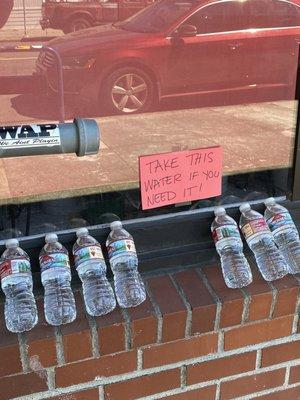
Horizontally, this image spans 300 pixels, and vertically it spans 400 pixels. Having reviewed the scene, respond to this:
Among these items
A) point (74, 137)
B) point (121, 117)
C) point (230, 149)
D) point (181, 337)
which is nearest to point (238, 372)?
point (181, 337)

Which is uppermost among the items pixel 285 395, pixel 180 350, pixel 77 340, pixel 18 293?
pixel 18 293

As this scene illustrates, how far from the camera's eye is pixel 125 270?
173cm

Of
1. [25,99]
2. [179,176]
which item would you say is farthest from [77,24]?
[179,176]

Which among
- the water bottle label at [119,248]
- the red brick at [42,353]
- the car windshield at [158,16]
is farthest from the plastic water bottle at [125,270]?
the car windshield at [158,16]

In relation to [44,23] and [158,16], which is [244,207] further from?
[44,23]

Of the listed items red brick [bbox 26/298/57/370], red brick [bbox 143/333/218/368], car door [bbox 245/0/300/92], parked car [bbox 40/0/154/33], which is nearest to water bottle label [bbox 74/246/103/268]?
red brick [bbox 26/298/57/370]

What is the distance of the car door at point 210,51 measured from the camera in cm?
160

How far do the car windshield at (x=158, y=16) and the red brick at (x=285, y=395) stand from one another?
1.34 metres

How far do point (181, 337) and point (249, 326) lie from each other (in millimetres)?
247

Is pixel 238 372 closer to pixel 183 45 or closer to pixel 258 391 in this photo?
pixel 258 391

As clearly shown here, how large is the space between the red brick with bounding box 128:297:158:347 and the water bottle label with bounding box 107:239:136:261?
176mm

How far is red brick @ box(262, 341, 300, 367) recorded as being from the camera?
1.85 metres

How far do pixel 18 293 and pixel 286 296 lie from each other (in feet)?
2.84

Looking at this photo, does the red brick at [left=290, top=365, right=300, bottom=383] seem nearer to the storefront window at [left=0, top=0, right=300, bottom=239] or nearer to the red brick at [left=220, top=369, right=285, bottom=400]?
the red brick at [left=220, top=369, right=285, bottom=400]
